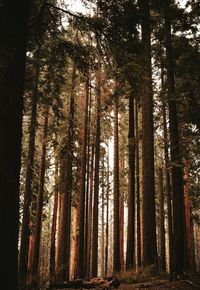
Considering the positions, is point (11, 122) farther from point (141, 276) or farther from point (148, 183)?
point (148, 183)

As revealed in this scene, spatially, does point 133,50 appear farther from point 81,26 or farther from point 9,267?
point 9,267

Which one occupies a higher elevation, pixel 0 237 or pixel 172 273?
pixel 0 237

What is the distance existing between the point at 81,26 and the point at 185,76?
4553mm

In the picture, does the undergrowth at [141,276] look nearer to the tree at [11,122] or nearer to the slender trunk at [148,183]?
the slender trunk at [148,183]

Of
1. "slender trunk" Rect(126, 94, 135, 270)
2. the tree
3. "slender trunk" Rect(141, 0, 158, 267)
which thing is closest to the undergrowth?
"slender trunk" Rect(141, 0, 158, 267)

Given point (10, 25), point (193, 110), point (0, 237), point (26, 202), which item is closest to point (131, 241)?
point (26, 202)

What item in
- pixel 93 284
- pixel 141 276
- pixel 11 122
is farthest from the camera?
pixel 141 276

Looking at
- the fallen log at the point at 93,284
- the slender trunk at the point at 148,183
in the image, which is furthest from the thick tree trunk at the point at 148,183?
the fallen log at the point at 93,284

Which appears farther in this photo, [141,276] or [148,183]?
[148,183]

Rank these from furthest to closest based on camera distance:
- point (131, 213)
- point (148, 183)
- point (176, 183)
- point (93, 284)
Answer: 1. point (131, 213)
2. point (148, 183)
3. point (176, 183)
4. point (93, 284)

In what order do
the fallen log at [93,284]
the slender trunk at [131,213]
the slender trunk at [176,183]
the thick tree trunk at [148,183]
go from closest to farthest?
the fallen log at [93,284] < the slender trunk at [176,183] < the thick tree trunk at [148,183] < the slender trunk at [131,213]

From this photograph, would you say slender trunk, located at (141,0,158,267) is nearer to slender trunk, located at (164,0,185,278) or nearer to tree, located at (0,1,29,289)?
slender trunk, located at (164,0,185,278)

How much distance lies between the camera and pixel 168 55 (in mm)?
10695

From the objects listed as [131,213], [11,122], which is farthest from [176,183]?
[11,122]
